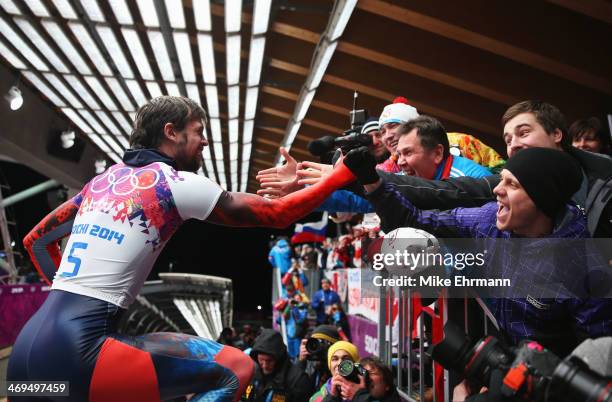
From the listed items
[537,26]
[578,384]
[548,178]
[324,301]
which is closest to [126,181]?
[548,178]

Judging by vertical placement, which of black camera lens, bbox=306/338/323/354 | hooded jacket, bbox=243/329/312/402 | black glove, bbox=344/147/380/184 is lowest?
hooded jacket, bbox=243/329/312/402

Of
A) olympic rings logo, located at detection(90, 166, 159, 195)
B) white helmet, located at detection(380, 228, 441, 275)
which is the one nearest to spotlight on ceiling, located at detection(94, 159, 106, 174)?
olympic rings logo, located at detection(90, 166, 159, 195)

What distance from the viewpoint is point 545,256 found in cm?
196

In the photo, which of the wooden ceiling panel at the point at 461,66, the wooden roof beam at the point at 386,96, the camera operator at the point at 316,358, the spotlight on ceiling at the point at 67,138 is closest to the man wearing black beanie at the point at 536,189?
the camera operator at the point at 316,358

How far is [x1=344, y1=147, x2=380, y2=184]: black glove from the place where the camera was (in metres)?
2.17

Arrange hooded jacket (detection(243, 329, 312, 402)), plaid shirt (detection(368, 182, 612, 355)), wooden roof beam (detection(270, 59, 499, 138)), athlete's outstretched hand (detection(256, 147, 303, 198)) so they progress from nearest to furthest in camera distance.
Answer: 1. plaid shirt (detection(368, 182, 612, 355))
2. athlete's outstretched hand (detection(256, 147, 303, 198))
3. hooded jacket (detection(243, 329, 312, 402))
4. wooden roof beam (detection(270, 59, 499, 138))

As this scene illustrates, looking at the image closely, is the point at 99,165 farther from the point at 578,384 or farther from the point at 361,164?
the point at 578,384

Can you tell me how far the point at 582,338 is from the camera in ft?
6.03

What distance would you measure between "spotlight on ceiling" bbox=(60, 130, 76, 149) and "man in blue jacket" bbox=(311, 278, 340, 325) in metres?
6.05

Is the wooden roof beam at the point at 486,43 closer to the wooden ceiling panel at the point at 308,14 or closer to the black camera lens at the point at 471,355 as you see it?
the wooden ceiling panel at the point at 308,14

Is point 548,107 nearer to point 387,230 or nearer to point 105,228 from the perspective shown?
point 387,230

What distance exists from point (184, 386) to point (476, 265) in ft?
3.94

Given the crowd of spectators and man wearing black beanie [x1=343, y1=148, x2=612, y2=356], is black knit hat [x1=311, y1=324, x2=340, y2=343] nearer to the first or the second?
the crowd of spectators

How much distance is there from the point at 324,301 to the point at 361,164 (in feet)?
29.2
